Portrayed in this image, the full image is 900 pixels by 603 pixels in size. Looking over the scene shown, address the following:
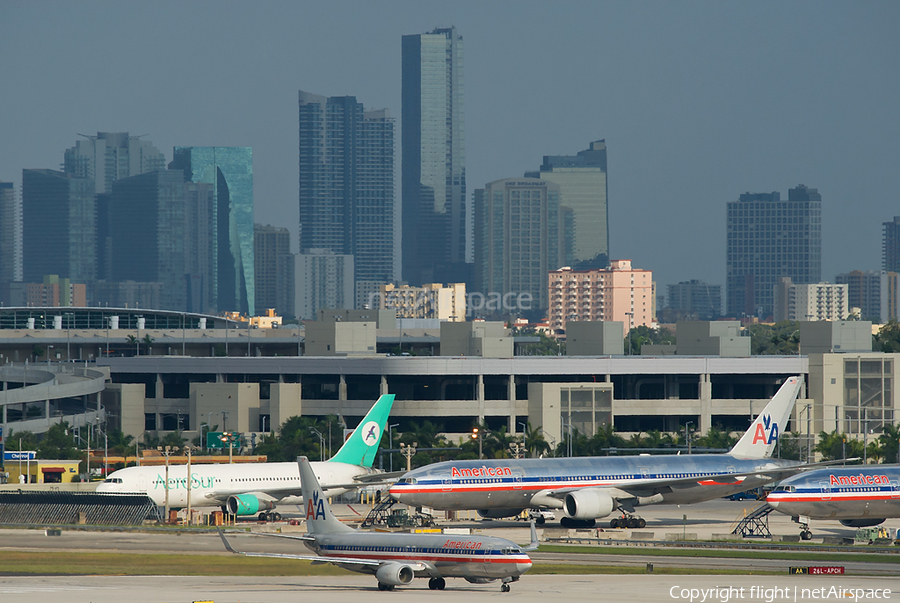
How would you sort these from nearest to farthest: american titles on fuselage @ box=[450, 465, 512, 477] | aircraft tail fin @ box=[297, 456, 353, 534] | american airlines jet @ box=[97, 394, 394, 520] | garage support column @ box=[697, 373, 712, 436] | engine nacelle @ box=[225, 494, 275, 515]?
aircraft tail fin @ box=[297, 456, 353, 534] < american titles on fuselage @ box=[450, 465, 512, 477] < engine nacelle @ box=[225, 494, 275, 515] < american airlines jet @ box=[97, 394, 394, 520] < garage support column @ box=[697, 373, 712, 436]

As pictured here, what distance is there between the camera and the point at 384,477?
369 feet

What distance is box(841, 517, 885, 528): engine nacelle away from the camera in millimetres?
100062

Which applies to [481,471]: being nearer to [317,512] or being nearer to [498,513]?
[498,513]

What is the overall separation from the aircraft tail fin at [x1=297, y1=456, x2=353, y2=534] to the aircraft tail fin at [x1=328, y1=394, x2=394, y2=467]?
4305 cm

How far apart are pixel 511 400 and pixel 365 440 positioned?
7509 cm

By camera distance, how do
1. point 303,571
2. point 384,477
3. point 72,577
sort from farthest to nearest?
point 384,477
point 303,571
point 72,577

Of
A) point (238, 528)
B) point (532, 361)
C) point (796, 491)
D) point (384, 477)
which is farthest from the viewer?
point (532, 361)

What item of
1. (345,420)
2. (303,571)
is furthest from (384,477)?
(345,420)

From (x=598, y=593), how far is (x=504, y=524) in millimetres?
38153

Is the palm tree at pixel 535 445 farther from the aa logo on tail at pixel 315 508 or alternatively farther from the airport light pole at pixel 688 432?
the aa logo on tail at pixel 315 508

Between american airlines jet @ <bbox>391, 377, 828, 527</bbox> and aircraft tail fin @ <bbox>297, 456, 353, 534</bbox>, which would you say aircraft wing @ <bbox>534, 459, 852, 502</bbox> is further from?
aircraft tail fin @ <bbox>297, 456, 353, 534</bbox>

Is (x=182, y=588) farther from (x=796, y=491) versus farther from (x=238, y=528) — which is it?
(x=796, y=491)

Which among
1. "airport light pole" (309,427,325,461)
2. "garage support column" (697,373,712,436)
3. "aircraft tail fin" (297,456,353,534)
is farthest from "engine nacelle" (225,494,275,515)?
"garage support column" (697,373,712,436)

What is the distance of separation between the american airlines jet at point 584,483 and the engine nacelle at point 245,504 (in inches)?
651
